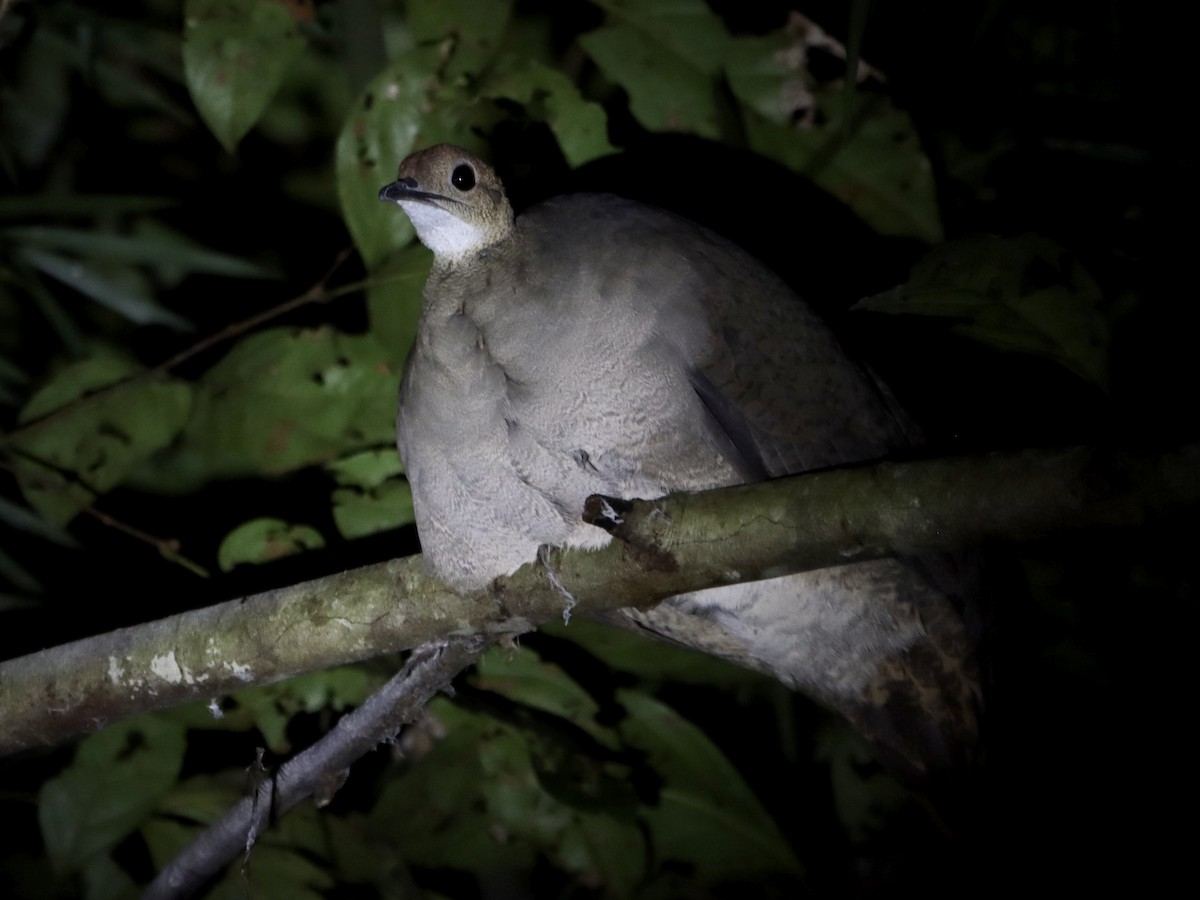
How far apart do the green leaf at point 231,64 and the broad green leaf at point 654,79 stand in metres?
0.56

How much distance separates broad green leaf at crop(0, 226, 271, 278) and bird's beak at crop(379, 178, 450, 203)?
2.83 ft

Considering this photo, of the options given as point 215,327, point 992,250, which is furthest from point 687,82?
point 215,327

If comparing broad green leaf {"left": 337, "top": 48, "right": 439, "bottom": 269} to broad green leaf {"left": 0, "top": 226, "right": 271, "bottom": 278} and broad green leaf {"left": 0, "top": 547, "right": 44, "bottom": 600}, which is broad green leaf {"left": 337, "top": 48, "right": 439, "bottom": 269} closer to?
broad green leaf {"left": 0, "top": 226, "right": 271, "bottom": 278}

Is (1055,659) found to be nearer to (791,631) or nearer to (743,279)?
(791,631)

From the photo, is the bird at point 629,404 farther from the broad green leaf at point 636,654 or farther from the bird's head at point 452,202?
the broad green leaf at point 636,654

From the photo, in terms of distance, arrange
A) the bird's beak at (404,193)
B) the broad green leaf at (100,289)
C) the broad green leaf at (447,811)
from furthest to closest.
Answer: the broad green leaf at (100,289) → the broad green leaf at (447,811) → the bird's beak at (404,193)

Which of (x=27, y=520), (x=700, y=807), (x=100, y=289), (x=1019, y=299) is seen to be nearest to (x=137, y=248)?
(x=100, y=289)

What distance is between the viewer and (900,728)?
187cm

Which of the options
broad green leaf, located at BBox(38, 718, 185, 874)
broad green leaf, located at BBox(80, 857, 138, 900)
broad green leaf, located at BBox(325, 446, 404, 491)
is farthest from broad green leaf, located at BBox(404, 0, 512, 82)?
broad green leaf, located at BBox(80, 857, 138, 900)

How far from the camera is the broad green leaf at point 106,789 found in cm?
197

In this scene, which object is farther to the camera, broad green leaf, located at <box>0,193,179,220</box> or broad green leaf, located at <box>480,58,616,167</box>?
broad green leaf, located at <box>0,193,179,220</box>

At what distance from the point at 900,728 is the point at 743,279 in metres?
0.81

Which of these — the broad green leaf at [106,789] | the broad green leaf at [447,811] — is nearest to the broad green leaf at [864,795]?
the broad green leaf at [447,811]

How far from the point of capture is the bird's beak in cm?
164
